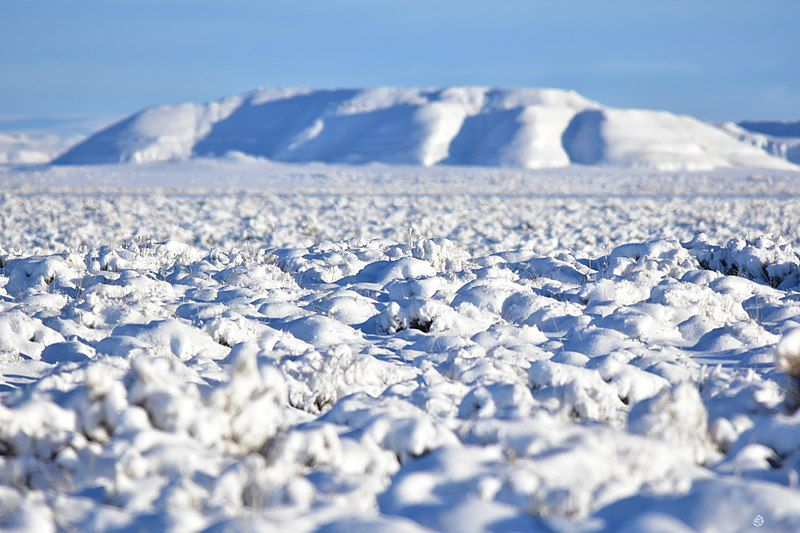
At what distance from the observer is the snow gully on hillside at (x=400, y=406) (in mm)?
2713

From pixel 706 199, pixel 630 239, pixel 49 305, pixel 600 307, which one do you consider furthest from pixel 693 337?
pixel 706 199

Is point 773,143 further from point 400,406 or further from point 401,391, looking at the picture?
point 400,406

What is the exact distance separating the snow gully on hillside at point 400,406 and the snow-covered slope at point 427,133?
74.1 metres

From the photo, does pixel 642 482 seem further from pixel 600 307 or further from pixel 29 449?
pixel 600 307

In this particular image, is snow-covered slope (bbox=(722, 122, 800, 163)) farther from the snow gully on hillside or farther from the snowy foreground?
the snow gully on hillside

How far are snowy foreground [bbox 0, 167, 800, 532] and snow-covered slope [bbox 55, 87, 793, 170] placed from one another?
7293cm

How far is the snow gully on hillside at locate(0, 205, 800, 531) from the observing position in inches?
107

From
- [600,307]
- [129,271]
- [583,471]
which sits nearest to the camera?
[583,471]

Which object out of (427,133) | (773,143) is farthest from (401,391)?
(773,143)

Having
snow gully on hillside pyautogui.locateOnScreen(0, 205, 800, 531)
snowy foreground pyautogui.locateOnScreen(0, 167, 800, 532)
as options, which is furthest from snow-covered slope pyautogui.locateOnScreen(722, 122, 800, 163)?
snow gully on hillside pyautogui.locateOnScreen(0, 205, 800, 531)

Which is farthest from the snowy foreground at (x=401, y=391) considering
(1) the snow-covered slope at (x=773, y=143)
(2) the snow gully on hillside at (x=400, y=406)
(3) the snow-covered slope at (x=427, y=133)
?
(1) the snow-covered slope at (x=773, y=143)

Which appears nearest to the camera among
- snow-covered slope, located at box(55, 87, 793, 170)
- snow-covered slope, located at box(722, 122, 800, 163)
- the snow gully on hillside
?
the snow gully on hillside

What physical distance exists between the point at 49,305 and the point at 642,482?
5.27 m

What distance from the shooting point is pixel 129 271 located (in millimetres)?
7996
